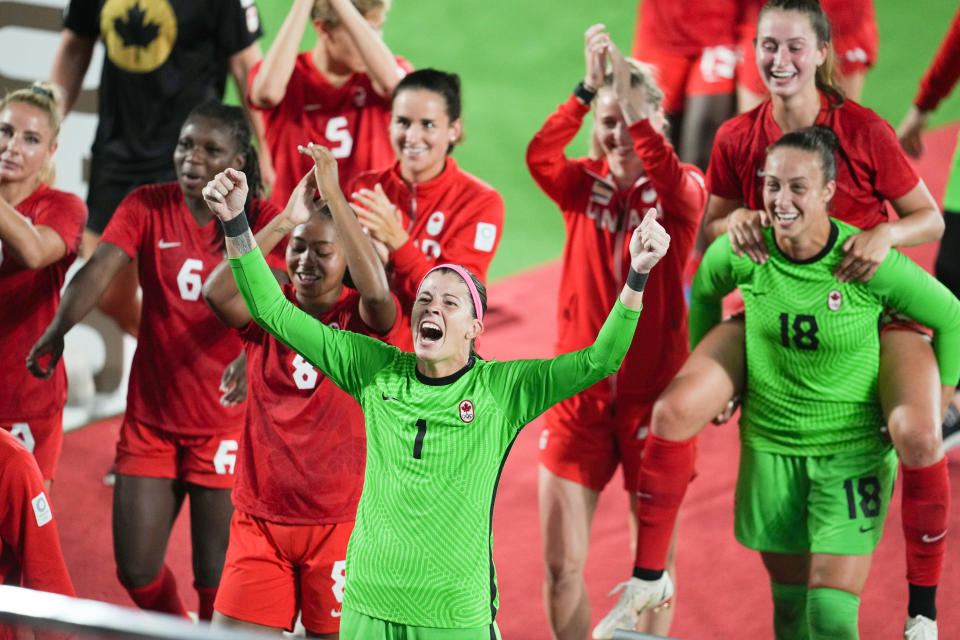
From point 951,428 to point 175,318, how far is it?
344cm

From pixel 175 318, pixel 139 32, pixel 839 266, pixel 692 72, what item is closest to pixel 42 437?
pixel 175 318

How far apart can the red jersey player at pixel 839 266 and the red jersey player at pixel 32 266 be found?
216 cm

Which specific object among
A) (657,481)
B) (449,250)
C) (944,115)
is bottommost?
(657,481)

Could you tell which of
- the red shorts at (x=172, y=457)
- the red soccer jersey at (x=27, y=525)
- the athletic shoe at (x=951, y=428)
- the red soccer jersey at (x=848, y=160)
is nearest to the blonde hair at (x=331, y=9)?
the red soccer jersey at (x=848, y=160)

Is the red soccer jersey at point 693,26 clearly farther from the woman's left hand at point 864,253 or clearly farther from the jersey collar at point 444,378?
the jersey collar at point 444,378

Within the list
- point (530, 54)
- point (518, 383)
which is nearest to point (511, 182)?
point (530, 54)

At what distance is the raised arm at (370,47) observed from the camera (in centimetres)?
507

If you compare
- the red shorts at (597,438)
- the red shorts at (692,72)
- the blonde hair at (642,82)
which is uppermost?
the red shorts at (692,72)

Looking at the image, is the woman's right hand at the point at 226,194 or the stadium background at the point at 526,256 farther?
the stadium background at the point at 526,256

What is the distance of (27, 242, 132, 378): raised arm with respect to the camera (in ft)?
14.6

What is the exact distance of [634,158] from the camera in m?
4.69

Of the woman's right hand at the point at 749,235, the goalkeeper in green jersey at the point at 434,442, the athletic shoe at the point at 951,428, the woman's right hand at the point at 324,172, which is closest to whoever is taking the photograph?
the goalkeeper in green jersey at the point at 434,442

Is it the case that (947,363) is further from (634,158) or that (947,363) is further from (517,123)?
(517,123)

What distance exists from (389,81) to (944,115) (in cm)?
641
